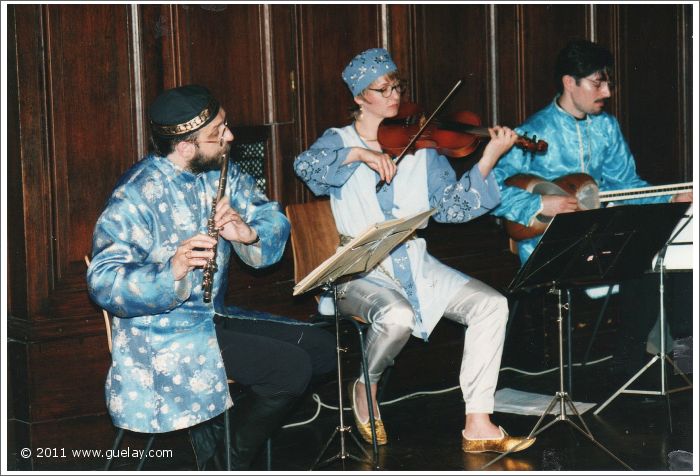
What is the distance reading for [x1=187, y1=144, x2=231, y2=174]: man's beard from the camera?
389cm

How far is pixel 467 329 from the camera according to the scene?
14.7 ft

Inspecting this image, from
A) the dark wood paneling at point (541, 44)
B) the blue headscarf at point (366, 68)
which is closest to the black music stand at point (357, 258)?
the blue headscarf at point (366, 68)

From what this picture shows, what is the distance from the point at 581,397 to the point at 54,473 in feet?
8.12

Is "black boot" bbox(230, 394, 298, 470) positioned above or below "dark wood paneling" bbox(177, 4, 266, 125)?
below

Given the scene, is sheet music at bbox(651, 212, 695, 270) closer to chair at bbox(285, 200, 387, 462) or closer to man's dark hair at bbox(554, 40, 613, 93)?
man's dark hair at bbox(554, 40, 613, 93)

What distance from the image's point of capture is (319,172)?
15.0ft

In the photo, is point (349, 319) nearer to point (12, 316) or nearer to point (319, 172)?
point (319, 172)

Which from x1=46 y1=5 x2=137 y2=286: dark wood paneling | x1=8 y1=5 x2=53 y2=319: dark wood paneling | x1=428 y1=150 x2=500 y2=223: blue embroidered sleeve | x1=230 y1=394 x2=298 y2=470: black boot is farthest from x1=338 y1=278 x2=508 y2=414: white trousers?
x1=8 y1=5 x2=53 y2=319: dark wood paneling

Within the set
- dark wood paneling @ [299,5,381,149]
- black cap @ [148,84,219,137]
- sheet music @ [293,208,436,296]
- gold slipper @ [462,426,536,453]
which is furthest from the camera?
dark wood paneling @ [299,5,381,149]

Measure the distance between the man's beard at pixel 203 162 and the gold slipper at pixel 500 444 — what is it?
4.99ft

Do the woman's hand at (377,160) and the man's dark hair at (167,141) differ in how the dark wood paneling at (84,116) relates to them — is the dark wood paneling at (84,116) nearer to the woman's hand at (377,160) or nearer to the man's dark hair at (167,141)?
the man's dark hair at (167,141)

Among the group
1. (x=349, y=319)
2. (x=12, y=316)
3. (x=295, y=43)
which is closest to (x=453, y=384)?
(x=349, y=319)

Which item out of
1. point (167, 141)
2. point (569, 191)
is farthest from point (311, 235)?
point (569, 191)

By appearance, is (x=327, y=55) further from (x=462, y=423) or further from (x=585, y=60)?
(x=462, y=423)
